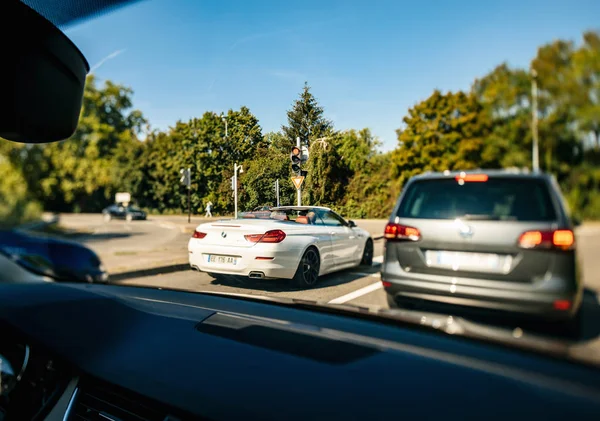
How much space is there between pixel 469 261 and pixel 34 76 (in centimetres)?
187

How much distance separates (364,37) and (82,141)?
1.71 meters

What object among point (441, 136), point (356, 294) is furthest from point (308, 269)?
point (441, 136)

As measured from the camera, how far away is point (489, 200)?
1.18 metres

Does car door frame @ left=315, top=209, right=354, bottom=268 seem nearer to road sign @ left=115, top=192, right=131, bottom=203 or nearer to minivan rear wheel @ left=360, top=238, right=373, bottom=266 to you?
minivan rear wheel @ left=360, top=238, right=373, bottom=266

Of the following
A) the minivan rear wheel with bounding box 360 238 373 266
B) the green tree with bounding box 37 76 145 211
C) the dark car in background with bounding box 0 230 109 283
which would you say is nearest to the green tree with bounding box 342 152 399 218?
the minivan rear wheel with bounding box 360 238 373 266

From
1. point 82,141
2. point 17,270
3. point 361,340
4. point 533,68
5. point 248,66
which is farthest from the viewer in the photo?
point 17,270

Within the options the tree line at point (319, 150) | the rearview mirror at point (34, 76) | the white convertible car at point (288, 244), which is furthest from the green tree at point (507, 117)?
the rearview mirror at point (34, 76)

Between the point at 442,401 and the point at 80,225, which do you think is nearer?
the point at 442,401

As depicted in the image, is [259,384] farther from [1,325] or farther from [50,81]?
[1,325]

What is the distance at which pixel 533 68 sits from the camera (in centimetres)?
117

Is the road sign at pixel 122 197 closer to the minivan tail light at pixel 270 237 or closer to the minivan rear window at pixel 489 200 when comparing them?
the minivan tail light at pixel 270 237

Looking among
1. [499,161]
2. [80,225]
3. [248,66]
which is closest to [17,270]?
[80,225]

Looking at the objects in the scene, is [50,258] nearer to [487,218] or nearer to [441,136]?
[441,136]

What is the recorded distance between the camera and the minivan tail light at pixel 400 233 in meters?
1.44
